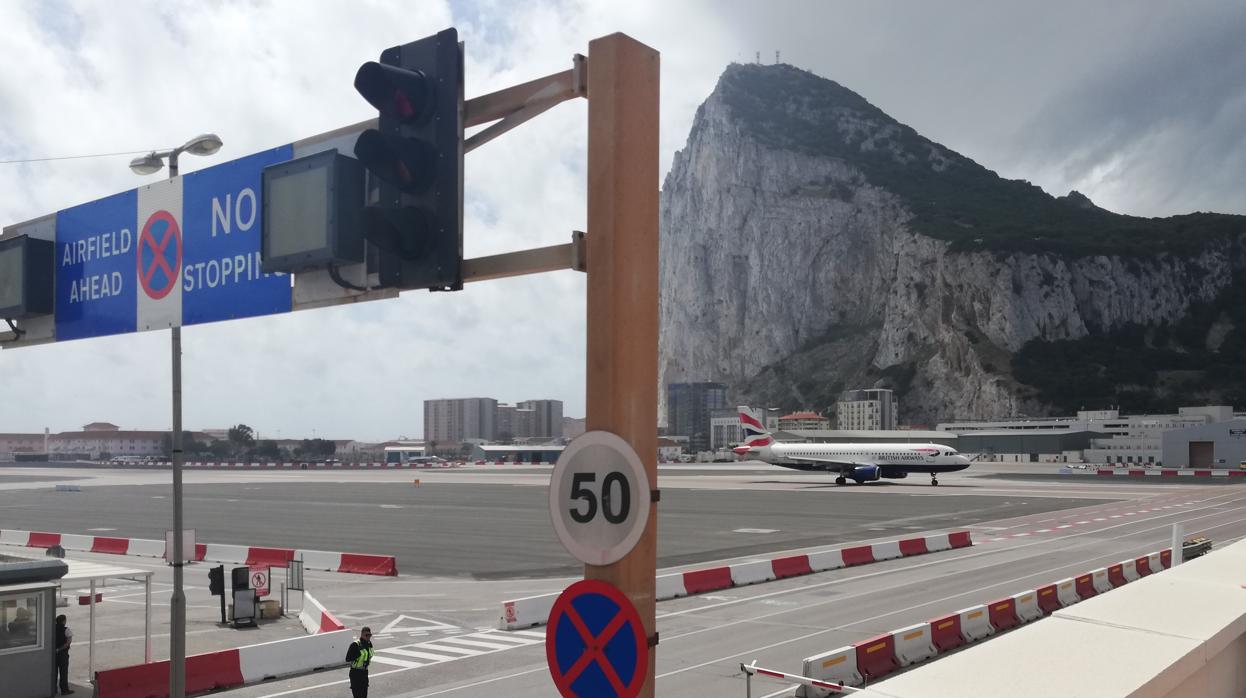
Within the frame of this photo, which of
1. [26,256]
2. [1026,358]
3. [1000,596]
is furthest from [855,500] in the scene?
[1026,358]

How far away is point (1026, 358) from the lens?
7441 inches

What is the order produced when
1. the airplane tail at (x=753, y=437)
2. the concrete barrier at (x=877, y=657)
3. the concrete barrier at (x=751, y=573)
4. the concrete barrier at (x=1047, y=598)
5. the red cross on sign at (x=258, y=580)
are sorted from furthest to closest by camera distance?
the airplane tail at (x=753, y=437), the concrete barrier at (x=751, y=573), the red cross on sign at (x=258, y=580), the concrete barrier at (x=1047, y=598), the concrete barrier at (x=877, y=657)

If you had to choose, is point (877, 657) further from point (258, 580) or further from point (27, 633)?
point (258, 580)

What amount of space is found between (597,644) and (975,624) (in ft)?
57.8

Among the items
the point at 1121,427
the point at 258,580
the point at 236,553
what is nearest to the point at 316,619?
the point at 258,580

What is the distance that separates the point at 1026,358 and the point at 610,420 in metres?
203

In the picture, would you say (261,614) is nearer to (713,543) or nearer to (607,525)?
(713,543)

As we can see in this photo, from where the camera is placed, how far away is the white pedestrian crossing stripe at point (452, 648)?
1877 centimetres

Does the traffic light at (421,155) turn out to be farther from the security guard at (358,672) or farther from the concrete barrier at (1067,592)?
the concrete barrier at (1067,592)

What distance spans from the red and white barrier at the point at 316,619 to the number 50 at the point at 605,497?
1773 cm

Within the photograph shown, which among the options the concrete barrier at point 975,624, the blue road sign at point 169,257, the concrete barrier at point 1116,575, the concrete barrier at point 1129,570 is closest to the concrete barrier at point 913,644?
the concrete barrier at point 975,624

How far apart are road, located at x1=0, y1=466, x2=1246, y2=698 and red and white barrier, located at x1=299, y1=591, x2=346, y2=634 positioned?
872 mm

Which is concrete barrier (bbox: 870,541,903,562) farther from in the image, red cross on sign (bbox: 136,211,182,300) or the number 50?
the number 50

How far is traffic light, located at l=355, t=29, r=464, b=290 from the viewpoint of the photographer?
17.7 feet
